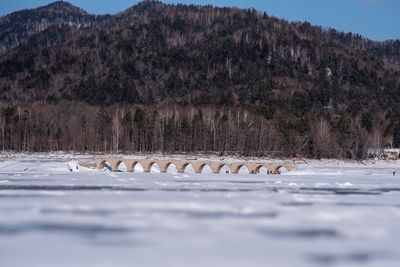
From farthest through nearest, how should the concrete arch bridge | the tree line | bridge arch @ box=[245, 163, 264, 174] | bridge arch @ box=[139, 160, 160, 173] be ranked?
the tree line
bridge arch @ box=[245, 163, 264, 174]
bridge arch @ box=[139, 160, 160, 173]
the concrete arch bridge

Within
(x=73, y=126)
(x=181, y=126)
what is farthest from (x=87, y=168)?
(x=73, y=126)

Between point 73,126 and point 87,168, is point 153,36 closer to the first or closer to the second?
point 73,126

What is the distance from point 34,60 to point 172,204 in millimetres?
172856

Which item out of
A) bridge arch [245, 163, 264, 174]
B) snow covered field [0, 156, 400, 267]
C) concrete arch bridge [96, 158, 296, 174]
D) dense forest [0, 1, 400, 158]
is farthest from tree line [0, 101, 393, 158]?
snow covered field [0, 156, 400, 267]

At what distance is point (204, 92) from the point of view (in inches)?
5561

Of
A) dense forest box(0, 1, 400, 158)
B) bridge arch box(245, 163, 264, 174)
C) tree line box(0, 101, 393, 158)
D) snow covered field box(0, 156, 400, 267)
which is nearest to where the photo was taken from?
snow covered field box(0, 156, 400, 267)

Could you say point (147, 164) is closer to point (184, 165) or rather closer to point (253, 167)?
point (184, 165)

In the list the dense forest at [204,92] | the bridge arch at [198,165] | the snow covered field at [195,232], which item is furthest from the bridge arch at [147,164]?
the snow covered field at [195,232]

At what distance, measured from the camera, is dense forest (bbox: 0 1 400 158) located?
3226 inches

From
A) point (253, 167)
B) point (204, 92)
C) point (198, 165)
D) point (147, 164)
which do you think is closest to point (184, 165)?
point (198, 165)

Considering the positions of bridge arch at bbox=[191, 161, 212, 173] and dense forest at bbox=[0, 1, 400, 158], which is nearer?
bridge arch at bbox=[191, 161, 212, 173]

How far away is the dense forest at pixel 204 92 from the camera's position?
81938 millimetres

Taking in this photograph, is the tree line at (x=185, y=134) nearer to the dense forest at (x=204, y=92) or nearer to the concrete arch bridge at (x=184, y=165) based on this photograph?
the dense forest at (x=204, y=92)

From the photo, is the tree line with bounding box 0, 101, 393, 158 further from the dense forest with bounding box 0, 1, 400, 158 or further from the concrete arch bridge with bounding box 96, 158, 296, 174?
the concrete arch bridge with bounding box 96, 158, 296, 174
